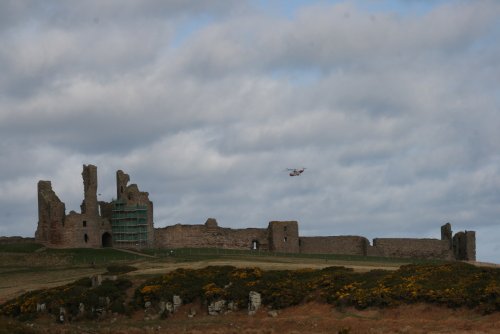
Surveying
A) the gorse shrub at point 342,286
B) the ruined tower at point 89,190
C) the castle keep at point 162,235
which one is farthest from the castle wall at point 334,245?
the gorse shrub at point 342,286

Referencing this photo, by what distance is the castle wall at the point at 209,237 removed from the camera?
9438cm

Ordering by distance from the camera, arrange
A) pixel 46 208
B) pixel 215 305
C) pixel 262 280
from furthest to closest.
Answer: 1. pixel 46 208
2. pixel 262 280
3. pixel 215 305

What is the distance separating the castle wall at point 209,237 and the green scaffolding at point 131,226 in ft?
5.59

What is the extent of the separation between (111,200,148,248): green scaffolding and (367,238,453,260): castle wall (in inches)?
843

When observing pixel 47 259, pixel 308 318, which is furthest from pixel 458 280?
pixel 47 259

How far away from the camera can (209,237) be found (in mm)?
95312

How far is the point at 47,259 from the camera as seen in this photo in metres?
82.1

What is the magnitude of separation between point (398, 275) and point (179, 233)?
139 feet

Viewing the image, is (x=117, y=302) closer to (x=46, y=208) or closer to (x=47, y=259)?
(x=47, y=259)

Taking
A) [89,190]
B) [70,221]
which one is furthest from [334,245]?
[70,221]

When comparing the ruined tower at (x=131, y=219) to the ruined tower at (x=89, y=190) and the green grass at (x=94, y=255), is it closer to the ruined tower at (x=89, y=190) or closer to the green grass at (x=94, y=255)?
the ruined tower at (x=89, y=190)

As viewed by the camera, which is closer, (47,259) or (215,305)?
(215,305)

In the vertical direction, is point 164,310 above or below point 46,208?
below

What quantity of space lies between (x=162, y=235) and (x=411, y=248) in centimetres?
2399
